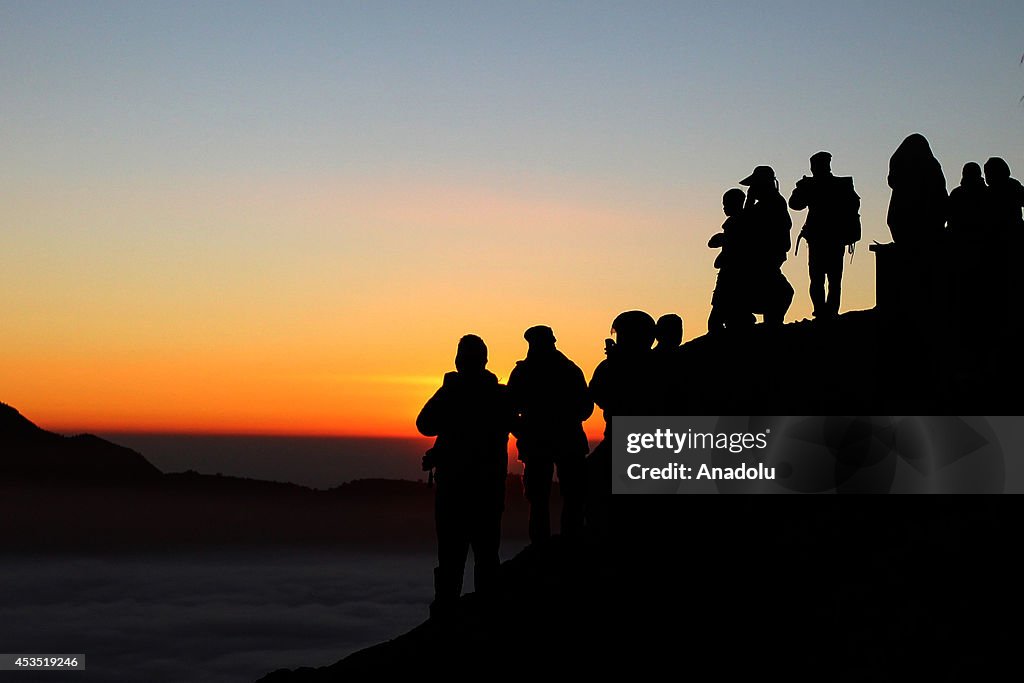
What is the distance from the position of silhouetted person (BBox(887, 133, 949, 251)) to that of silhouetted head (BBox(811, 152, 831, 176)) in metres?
1.88

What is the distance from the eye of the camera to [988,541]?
31.9 feet

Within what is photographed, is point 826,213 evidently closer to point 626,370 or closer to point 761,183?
point 761,183

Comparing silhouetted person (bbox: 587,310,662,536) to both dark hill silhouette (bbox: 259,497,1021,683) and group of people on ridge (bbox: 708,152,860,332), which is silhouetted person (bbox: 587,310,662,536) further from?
group of people on ridge (bbox: 708,152,860,332)

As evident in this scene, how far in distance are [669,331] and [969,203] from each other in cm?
373

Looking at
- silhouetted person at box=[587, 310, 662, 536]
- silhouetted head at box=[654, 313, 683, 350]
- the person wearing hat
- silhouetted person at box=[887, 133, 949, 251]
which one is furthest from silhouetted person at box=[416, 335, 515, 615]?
silhouetted person at box=[887, 133, 949, 251]

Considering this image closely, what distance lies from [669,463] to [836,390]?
6.64 feet

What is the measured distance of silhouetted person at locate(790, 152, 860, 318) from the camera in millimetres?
15109

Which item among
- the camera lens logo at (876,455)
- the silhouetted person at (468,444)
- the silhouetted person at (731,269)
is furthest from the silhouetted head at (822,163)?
the silhouetted person at (468,444)

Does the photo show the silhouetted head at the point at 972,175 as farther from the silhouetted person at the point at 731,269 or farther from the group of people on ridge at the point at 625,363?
the silhouetted person at the point at 731,269

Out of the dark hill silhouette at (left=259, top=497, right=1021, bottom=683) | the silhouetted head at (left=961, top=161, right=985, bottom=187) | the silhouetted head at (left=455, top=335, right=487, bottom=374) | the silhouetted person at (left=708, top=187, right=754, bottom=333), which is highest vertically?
the silhouetted head at (left=961, top=161, right=985, bottom=187)

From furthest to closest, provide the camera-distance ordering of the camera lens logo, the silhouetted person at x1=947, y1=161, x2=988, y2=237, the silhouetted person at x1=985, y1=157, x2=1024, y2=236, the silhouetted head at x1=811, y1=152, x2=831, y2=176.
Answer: the silhouetted head at x1=811, y1=152, x2=831, y2=176
the silhouetted person at x1=985, y1=157, x2=1024, y2=236
the silhouetted person at x1=947, y1=161, x2=988, y2=237
the camera lens logo

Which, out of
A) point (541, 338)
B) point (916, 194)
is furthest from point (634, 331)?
point (916, 194)

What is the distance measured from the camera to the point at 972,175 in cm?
1505

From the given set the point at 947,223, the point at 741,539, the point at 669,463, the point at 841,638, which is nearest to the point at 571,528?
the point at 669,463
